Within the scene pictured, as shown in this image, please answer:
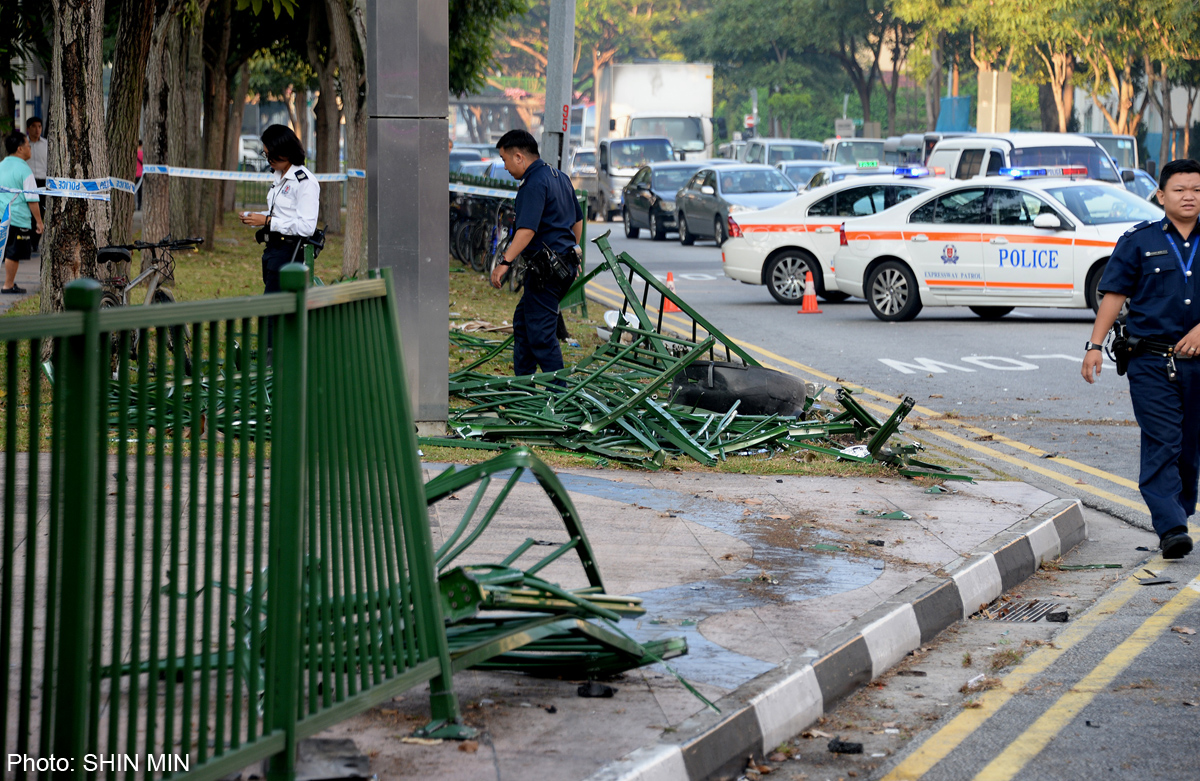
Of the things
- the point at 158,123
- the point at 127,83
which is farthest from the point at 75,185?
the point at 158,123

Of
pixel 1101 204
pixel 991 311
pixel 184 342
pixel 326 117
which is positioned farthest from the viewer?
pixel 326 117

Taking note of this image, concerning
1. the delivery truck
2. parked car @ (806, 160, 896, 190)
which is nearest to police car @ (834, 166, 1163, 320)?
parked car @ (806, 160, 896, 190)

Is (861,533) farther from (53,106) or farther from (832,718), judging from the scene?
(53,106)

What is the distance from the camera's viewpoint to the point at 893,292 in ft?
55.3

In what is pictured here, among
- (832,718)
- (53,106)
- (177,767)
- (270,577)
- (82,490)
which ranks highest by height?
(53,106)

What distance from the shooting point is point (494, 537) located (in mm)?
6168

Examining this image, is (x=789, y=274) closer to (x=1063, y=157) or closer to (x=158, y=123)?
(x=1063, y=157)

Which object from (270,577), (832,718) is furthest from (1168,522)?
(270,577)

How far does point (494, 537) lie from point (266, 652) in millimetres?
2922

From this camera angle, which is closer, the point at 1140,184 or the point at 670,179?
the point at 1140,184

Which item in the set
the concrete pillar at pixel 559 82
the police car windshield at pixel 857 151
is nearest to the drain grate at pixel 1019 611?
the concrete pillar at pixel 559 82

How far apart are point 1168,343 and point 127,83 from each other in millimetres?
9389

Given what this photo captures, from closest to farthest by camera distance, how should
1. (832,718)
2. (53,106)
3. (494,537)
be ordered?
(832,718) < (494,537) < (53,106)

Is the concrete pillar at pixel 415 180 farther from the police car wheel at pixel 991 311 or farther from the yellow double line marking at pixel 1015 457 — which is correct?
the police car wheel at pixel 991 311
